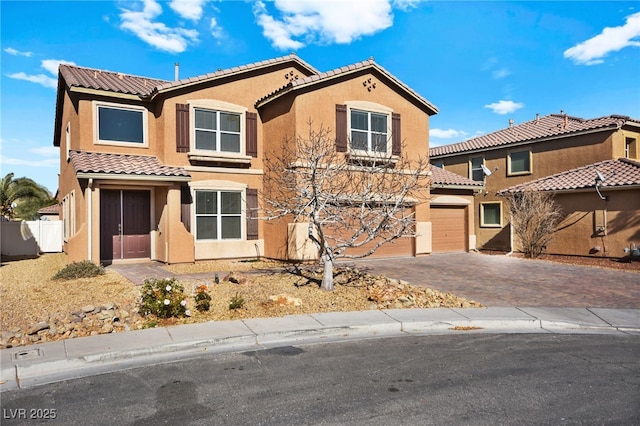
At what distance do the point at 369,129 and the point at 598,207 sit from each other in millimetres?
10370

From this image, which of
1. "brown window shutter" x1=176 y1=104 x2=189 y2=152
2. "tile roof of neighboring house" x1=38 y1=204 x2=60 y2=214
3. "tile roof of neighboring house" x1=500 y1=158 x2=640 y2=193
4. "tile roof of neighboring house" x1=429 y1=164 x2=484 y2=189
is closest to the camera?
"brown window shutter" x1=176 y1=104 x2=189 y2=152

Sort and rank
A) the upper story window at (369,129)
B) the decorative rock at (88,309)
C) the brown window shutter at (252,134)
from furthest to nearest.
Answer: the brown window shutter at (252,134), the upper story window at (369,129), the decorative rock at (88,309)

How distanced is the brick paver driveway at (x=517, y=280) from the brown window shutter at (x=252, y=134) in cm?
573

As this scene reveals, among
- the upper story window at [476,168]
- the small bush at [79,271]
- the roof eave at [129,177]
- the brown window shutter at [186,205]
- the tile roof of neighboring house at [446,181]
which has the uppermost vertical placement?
the upper story window at [476,168]

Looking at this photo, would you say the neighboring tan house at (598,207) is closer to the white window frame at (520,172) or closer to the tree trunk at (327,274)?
the white window frame at (520,172)

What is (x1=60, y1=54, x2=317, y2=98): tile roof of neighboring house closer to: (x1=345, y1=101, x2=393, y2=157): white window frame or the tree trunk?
(x1=345, y1=101, x2=393, y2=157): white window frame

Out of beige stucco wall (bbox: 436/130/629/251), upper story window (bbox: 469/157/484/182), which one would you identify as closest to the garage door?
beige stucco wall (bbox: 436/130/629/251)

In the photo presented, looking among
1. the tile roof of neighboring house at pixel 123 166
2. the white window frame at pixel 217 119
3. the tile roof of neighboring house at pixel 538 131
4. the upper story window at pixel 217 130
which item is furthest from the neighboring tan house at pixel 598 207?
the tile roof of neighboring house at pixel 123 166

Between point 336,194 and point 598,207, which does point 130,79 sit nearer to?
point 336,194

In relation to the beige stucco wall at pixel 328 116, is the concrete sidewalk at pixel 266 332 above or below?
below

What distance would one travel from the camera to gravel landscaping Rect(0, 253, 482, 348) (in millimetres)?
7863

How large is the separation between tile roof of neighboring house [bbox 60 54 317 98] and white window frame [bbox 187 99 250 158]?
2.64 ft

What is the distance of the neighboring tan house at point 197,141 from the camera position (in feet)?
49.6

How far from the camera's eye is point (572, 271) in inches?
608
